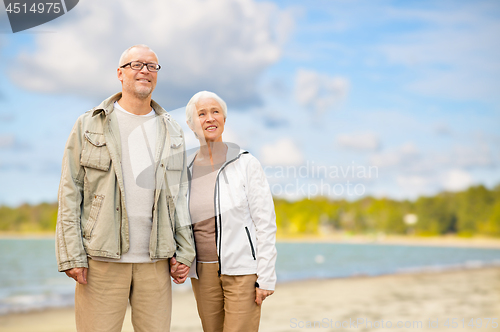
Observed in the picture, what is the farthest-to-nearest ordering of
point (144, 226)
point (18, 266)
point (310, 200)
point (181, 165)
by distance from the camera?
point (310, 200) < point (18, 266) < point (181, 165) < point (144, 226)

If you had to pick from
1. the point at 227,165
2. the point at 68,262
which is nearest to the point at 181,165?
the point at 227,165

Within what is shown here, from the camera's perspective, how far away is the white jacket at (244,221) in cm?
239

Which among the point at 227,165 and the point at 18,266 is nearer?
the point at 227,165

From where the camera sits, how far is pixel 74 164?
6.98 feet

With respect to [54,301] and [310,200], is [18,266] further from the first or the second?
[310,200]

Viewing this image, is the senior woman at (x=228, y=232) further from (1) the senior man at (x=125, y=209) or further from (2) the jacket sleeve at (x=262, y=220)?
(1) the senior man at (x=125, y=209)

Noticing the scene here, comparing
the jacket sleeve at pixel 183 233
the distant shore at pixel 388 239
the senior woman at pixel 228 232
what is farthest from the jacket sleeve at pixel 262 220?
the distant shore at pixel 388 239

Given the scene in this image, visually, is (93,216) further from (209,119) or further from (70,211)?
(209,119)

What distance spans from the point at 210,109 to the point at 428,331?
4670 millimetres

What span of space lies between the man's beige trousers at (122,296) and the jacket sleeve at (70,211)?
0.41ft

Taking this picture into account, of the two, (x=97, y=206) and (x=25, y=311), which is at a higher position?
(x=97, y=206)

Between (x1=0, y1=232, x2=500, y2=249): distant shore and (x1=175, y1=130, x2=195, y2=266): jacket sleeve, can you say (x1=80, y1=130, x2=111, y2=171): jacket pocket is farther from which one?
(x1=0, y1=232, x2=500, y2=249): distant shore

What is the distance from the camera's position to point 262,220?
2.47m

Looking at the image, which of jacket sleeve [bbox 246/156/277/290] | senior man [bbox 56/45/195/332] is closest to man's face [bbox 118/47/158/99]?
senior man [bbox 56/45/195/332]
